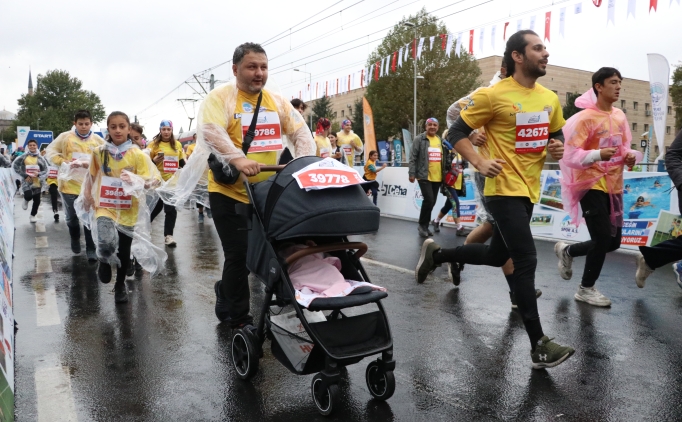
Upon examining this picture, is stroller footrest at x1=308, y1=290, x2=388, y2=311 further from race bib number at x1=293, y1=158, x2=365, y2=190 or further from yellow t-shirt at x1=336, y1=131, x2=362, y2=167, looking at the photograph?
yellow t-shirt at x1=336, y1=131, x2=362, y2=167

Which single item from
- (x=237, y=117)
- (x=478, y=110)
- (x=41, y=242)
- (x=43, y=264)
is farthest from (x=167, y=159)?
(x=478, y=110)

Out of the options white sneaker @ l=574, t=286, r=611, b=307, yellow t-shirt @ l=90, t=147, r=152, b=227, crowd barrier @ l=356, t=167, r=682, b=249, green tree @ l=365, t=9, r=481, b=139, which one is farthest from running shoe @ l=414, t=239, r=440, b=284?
green tree @ l=365, t=9, r=481, b=139

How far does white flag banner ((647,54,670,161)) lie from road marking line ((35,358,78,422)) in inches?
438

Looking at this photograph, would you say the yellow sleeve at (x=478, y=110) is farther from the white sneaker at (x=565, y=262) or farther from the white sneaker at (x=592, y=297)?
the white sneaker at (x=565, y=262)

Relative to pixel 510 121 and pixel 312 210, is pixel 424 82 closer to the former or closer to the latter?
pixel 510 121

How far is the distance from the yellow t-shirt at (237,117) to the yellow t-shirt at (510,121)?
1406mm

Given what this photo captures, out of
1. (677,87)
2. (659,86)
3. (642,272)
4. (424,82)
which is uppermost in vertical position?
(424,82)

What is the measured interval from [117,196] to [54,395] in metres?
2.94

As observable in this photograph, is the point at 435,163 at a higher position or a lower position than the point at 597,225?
higher

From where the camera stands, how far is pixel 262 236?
355 centimetres

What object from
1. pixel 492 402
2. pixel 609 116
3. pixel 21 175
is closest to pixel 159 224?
pixel 21 175

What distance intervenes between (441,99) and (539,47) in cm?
5023

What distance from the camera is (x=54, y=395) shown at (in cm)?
350

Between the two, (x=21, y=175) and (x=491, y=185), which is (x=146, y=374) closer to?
(x=491, y=185)
